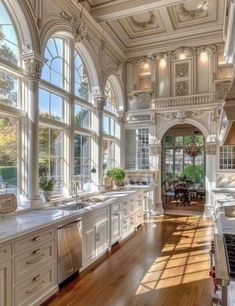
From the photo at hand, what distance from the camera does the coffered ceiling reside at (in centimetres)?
535

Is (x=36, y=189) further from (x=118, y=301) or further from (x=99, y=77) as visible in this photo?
(x=99, y=77)

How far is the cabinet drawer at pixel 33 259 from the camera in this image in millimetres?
2459

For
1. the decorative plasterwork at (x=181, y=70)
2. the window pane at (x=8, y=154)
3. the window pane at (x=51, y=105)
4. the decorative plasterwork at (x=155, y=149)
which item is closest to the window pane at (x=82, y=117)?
the window pane at (x=51, y=105)

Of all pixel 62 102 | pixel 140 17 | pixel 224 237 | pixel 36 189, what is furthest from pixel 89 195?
pixel 140 17

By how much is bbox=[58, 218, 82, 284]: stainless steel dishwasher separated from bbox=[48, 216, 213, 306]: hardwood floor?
189 millimetres

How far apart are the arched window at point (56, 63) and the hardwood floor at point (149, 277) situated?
11.0 ft

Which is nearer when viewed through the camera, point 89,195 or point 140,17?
point 89,195

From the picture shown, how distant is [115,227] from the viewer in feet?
15.8

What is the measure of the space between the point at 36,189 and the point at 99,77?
11.2 ft

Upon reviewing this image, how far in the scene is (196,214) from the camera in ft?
25.3

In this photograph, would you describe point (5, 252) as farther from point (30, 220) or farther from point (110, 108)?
point (110, 108)

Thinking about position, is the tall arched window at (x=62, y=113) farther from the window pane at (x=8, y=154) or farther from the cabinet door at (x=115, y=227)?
the cabinet door at (x=115, y=227)

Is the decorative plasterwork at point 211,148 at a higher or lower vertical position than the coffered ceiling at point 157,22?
lower

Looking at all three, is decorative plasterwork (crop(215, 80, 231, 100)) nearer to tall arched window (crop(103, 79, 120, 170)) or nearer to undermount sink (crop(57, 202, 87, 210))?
tall arched window (crop(103, 79, 120, 170))
